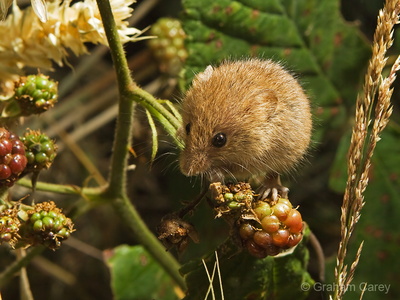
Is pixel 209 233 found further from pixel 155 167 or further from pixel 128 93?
pixel 128 93

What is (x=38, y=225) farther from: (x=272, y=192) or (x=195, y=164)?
(x=272, y=192)

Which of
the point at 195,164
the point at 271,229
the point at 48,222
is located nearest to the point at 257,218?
the point at 271,229

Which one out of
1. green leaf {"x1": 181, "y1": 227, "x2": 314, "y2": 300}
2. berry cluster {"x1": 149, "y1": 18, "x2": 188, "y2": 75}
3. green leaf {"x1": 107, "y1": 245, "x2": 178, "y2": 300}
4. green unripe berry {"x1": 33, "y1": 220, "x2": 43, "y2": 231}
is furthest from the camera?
berry cluster {"x1": 149, "y1": 18, "x2": 188, "y2": 75}

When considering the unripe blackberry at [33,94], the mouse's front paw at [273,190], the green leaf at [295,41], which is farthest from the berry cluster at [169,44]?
the mouse's front paw at [273,190]

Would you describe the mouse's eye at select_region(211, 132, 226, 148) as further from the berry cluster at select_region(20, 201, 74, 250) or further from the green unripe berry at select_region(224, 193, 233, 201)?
the berry cluster at select_region(20, 201, 74, 250)

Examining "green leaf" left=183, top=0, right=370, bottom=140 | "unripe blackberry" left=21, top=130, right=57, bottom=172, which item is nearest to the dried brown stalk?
"green leaf" left=183, top=0, right=370, bottom=140

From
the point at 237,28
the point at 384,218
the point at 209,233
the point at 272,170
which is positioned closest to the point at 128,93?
the point at 272,170

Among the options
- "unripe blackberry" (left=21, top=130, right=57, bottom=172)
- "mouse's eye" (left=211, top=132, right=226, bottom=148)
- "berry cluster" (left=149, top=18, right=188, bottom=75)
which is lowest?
"berry cluster" (left=149, top=18, right=188, bottom=75)
